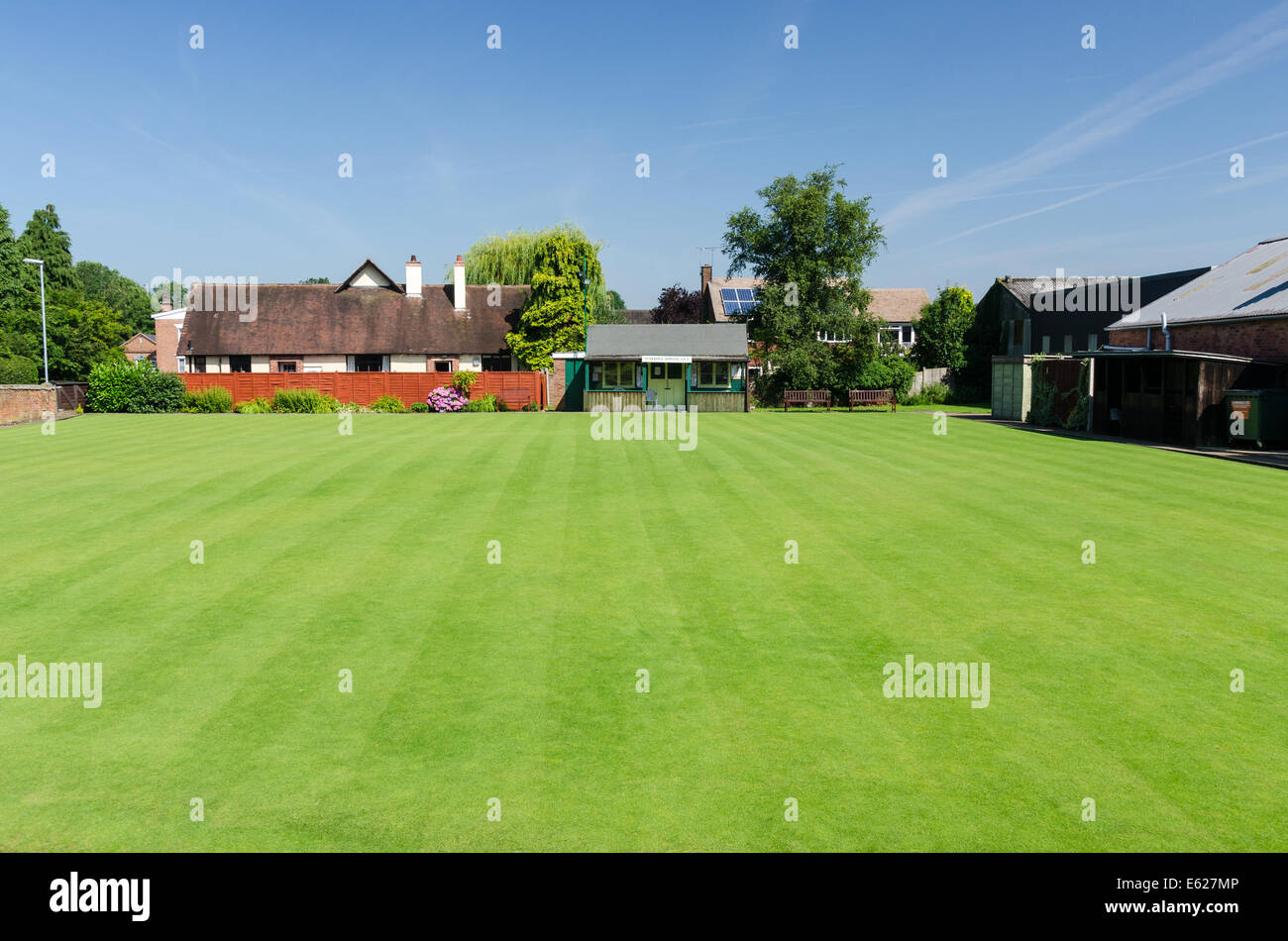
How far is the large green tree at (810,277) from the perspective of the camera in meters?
48.2

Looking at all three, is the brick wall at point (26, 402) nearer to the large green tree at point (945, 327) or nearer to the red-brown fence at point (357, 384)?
the red-brown fence at point (357, 384)

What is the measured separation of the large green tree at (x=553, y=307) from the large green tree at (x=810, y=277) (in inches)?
366

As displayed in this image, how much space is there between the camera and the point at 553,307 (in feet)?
160

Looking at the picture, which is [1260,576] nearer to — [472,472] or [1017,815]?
[1017,815]

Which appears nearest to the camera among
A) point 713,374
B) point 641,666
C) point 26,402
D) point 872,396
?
point 641,666

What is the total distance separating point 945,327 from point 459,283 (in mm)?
31573

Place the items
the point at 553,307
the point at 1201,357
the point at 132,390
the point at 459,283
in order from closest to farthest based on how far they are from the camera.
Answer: the point at 1201,357, the point at 132,390, the point at 553,307, the point at 459,283

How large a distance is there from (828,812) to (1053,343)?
187 ft

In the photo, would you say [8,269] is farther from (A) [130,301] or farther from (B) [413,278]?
(A) [130,301]

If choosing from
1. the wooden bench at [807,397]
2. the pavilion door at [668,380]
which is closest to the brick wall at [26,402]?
the pavilion door at [668,380]

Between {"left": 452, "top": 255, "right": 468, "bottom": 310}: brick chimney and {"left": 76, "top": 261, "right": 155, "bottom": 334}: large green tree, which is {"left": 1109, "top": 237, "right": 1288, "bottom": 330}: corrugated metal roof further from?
{"left": 76, "top": 261, "right": 155, "bottom": 334}: large green tree

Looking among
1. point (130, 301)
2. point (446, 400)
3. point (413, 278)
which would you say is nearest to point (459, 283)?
point (413, 278)

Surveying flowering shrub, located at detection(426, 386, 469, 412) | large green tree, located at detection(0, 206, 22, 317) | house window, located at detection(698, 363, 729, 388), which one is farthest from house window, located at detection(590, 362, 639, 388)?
large green tree, located at detection(0, 206, 22, 317)
